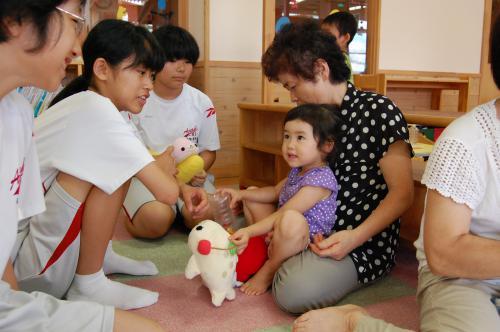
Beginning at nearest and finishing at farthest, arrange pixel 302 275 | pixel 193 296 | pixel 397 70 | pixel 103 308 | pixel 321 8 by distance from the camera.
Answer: pixel 103 308 < pixel 302 275 < pixel 193 296 < pixel 397 70 < pixel 321 8

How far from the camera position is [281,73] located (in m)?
1.27

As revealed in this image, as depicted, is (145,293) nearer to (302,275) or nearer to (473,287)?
(302,275)

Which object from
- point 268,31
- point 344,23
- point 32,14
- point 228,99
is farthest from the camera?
point 228,99

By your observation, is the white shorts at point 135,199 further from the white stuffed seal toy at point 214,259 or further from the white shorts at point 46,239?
the white shorts at point 46,239

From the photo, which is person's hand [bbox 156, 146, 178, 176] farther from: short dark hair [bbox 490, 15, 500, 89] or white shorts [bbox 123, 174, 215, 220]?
short dark hair [bbox 490, 15, 500, 89]

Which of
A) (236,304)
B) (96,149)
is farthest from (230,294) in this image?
(96,149)

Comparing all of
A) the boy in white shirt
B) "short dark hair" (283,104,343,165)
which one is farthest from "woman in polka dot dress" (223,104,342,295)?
the boy in white shirt

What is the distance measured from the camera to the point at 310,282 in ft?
3.53

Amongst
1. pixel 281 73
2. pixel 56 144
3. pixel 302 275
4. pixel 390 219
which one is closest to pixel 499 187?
pixel 390 219

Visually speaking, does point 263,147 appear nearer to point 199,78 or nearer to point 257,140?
point 257,140

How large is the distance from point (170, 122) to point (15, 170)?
1192 mm

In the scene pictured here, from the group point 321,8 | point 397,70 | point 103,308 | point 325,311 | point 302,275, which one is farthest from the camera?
point 321,8

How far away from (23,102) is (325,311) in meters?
0.71

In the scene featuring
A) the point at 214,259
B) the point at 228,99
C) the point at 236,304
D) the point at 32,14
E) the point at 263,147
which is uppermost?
the point at 32,14
